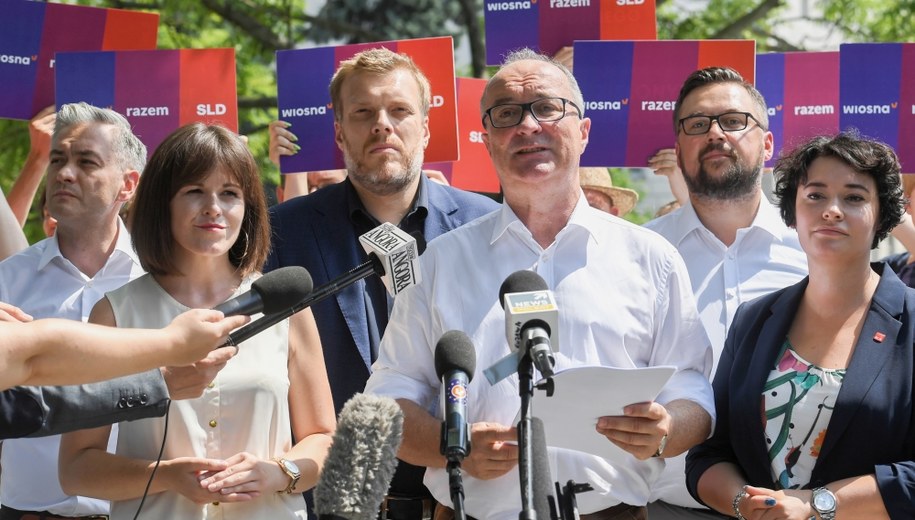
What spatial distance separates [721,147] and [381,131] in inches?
61.0

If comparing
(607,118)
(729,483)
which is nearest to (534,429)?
(729,483)

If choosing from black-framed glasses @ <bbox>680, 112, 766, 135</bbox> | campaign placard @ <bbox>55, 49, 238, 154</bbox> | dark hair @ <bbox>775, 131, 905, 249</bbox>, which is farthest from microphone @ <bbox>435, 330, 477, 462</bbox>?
campaign placard @ <bbox>55, 49, 238, 154</bbox>

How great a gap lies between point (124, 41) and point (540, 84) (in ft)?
11.2

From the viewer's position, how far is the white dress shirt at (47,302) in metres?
5.11

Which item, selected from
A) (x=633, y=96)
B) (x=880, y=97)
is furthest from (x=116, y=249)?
(x=880, y=97)

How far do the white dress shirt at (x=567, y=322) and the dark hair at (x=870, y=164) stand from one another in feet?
2.17

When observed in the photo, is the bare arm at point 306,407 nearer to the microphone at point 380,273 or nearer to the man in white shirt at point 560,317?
the man in white shirt at point 560,317

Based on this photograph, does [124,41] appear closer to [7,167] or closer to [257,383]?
[257,383]

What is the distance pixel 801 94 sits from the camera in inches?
268

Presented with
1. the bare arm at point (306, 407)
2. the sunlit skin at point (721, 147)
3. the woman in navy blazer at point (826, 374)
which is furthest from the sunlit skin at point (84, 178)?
the woman in navy blazer at point (826, 374)

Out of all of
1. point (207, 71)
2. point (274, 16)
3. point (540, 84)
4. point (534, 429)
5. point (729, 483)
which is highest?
point (274, 16)

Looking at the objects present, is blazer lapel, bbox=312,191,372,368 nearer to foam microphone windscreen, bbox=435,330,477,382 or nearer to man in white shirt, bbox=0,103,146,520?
man in white shirt, bbox=0,103,146,520

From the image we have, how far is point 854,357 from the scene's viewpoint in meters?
4.27

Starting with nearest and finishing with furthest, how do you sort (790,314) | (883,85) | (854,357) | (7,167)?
(854,357) < (790,314) < (883,85) < (7,167)
